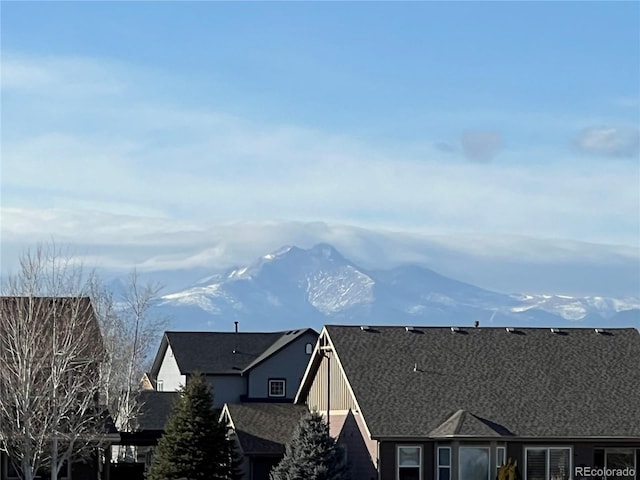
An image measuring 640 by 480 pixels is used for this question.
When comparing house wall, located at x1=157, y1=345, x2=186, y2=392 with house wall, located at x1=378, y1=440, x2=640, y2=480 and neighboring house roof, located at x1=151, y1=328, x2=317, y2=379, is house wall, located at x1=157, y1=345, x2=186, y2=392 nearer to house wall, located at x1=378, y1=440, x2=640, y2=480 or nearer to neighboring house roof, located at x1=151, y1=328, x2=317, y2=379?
neighboring house roof, located at x1=151, y1=328, x2=317, y2=379

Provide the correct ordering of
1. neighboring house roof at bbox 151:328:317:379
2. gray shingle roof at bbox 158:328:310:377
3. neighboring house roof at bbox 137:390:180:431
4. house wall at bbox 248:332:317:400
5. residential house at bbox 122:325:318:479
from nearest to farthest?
neighboring house roof at bbox 137:390:180:431, residential house at bbox 122:325:318:479, house wall at bbox 248:332:317:400, neighboring house roof at bbox 151:328:317:379, gray shingle roof at bbox 158:328:310:377

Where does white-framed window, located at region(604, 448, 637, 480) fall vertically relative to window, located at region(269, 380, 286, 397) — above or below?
below

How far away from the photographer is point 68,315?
5259 centimetres

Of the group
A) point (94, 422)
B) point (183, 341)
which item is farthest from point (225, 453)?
point (183, 341)

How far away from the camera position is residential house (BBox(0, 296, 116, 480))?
49.9 m

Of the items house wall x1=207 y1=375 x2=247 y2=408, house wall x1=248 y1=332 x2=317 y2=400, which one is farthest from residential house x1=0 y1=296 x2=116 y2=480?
house wall x1=207 y1=375 x2=247 y2=408

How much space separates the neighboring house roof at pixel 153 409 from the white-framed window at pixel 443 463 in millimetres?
22154

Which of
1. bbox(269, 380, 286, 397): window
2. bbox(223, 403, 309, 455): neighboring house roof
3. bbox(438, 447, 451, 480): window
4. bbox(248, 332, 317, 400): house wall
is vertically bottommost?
bbox(438, 447, 451, 480): window

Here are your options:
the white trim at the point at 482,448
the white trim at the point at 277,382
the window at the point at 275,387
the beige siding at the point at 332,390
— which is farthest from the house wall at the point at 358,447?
the window at the point at 275,387

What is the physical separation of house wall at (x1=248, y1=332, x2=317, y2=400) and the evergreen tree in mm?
26661

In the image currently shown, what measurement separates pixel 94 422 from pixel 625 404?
19.3m

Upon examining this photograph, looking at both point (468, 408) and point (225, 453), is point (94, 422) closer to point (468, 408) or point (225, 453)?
point (225, 453)

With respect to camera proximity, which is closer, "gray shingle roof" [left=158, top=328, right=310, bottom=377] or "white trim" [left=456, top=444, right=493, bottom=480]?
"white trim" [left=456, top=444, right=493, bottom=480]

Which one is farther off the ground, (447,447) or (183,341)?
(183,341)
